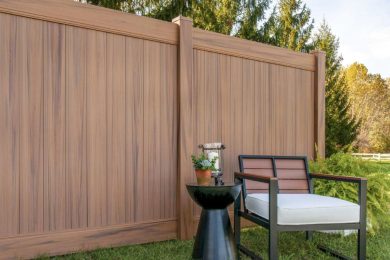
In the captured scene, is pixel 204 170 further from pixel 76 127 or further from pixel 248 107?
pixel 248 107

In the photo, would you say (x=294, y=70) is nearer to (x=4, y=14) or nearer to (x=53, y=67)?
(x=53, y=67)

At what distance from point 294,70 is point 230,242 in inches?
88.3

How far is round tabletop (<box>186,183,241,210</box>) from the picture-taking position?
2.55 metres

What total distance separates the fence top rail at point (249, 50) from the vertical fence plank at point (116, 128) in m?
0.76

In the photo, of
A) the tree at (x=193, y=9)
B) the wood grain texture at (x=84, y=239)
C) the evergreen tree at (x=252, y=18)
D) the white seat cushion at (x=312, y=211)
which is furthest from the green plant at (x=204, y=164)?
the evergreen tree at (x=252, y=18)

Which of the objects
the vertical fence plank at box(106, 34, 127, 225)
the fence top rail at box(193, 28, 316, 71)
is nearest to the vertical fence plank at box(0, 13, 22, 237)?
the vertical fence plank at box(106, 34, 127, 225)

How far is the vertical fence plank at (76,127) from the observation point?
9.11ft

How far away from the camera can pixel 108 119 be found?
2.95m

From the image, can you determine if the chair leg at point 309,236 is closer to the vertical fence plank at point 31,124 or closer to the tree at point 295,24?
the vertical fence plank at point 31,124

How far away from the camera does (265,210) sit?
253cm

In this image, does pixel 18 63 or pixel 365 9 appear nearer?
pixel 18 63

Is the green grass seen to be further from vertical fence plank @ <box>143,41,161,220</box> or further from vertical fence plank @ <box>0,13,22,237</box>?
vertical fence plank @ <box>0,13,22,237</box>

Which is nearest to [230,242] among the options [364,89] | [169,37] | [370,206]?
[370,206]

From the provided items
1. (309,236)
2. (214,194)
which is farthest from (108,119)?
(309,236)
